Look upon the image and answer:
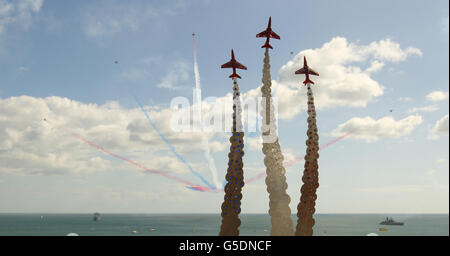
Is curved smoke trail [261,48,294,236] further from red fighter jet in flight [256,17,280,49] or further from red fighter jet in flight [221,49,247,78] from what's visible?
red fighter jet in flight [256,17,280,49]

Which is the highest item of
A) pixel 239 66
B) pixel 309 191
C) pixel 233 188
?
pixel 239 66

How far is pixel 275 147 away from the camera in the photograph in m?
20.4

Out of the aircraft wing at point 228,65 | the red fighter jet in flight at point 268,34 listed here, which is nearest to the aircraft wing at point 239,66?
the aircraft wing at point 228,65

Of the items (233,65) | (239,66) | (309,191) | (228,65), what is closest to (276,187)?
(309,191)

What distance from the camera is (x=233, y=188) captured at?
63.6ft

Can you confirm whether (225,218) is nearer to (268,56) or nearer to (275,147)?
(275,147)

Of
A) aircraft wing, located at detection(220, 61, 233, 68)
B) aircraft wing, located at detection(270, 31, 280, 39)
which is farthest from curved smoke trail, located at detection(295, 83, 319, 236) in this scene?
aircraft wing, located at detection(270, 31, 280, 39)

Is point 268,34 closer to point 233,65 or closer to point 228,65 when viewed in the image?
point 233,65

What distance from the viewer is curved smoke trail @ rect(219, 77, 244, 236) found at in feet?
63.2

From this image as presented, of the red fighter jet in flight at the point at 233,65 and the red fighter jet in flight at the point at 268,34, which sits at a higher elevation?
the red fighter jet in flight at the point at 268,34

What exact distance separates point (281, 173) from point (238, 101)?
444cm

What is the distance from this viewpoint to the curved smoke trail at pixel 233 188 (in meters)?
19.2

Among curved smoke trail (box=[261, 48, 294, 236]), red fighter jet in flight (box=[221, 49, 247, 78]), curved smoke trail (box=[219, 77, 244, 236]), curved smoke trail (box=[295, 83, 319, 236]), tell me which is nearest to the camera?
curved smoke trail (box=[219, 77, 244, 236])

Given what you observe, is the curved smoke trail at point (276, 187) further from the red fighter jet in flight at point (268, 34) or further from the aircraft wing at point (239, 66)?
the red fighter jet in flight at point (268, 34)
